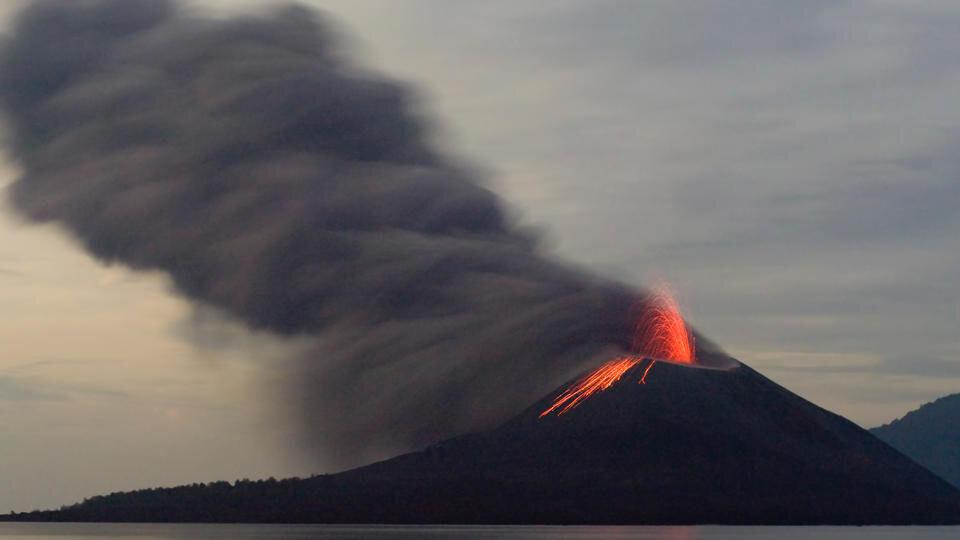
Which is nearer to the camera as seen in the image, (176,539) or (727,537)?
(176,539)

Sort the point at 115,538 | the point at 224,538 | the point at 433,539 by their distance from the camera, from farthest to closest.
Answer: the point at 115,538, the point at 224,538, the point at 433,539

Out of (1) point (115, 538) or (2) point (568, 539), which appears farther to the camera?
(1) point (115, 538)

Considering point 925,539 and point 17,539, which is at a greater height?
point 17,539

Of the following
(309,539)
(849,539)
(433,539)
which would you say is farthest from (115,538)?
(849,539)

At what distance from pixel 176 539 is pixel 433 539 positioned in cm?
2836

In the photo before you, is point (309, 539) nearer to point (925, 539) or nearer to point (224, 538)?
point (224, 538)

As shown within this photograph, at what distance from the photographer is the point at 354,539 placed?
6038 inches

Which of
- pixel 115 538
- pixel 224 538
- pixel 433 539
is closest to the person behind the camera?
pixel 433 539

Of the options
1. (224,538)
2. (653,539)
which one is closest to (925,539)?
(653,539)

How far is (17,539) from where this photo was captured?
561ft

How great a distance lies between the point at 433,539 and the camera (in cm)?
→ 14650

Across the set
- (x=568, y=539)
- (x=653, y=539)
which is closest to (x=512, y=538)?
(x=568, y=539)

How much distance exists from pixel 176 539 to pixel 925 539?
82490 mm

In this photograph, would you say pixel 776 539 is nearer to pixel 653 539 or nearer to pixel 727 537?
pixel 727 537
